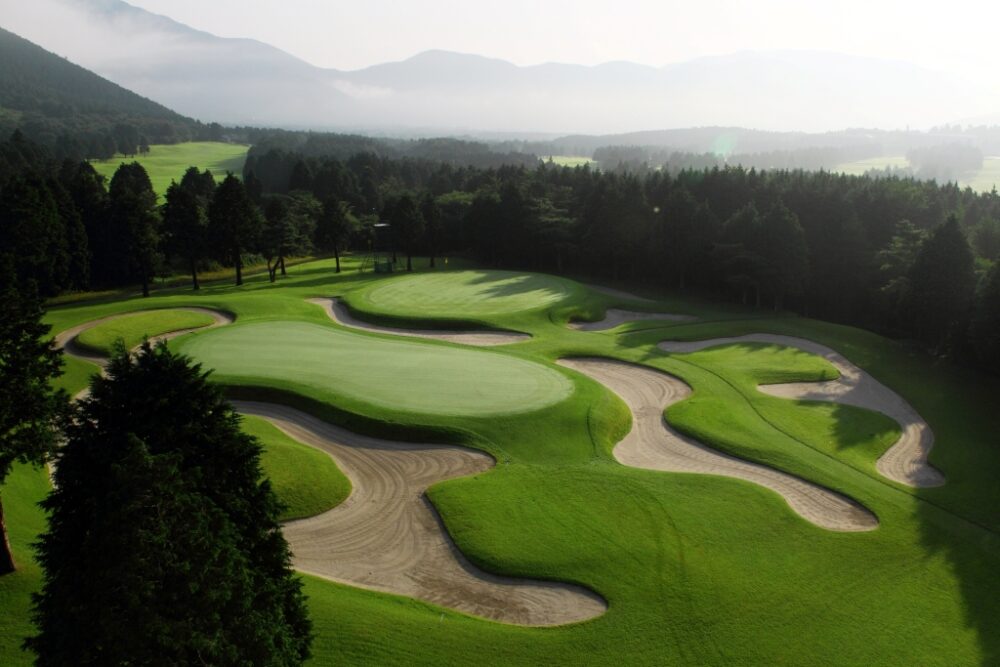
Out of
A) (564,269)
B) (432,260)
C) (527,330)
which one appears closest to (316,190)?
(432,260)

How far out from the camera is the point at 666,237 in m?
77.3

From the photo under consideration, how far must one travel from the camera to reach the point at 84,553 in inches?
438

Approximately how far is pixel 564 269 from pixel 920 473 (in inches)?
2430

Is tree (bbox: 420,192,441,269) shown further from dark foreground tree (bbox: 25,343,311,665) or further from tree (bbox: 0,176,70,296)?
dark foreground tree (bbox: 25,343,311,665)

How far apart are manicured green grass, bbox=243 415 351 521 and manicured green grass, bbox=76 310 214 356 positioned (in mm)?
21987

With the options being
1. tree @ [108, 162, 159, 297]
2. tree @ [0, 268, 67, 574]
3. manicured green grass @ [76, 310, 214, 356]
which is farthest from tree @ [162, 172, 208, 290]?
tree @ [0, 268, 67, 574]

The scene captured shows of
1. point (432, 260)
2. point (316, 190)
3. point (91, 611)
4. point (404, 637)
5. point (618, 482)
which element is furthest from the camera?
point (316, 190)

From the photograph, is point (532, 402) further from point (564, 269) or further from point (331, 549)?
point (564, 269)

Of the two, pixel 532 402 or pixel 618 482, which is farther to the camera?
pixel 532 402

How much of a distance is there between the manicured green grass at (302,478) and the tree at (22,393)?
Result: 749 cm

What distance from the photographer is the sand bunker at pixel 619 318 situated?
5888 cm

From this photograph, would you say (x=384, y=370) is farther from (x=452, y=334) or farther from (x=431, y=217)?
(x=431, y=217)

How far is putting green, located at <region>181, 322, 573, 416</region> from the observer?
35.3 meters

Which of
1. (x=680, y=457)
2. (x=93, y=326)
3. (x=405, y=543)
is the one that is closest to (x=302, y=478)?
(x=405, y=543)
